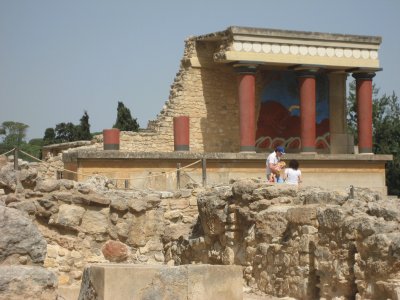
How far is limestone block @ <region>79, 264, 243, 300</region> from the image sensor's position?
22.5 ft

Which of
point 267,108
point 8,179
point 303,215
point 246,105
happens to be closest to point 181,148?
A: point 246,105

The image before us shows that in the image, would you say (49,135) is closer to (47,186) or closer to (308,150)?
(308,150)

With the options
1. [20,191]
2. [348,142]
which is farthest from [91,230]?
[348,142]

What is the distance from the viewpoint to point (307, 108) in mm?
24703

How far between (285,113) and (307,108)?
221cm

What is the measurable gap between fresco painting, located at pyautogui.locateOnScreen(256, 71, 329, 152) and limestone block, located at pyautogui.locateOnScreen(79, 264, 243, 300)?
63.1 ft

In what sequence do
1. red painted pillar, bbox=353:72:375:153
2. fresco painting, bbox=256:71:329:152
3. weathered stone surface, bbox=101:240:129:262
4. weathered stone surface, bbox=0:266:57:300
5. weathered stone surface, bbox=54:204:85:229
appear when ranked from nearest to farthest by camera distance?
weathered stone surface, bbox=0:266:57:300 < weathered stone surface, bbox=54:204:85:229 < weathered stone surface, bbox=101:240:129:262 < red painted pillar, bbox=353:72:375:153 < fresco painting, bbox=256:71:329:152

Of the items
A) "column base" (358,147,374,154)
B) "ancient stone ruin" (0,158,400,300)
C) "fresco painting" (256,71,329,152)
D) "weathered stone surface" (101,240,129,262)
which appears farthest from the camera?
"fresco painting" (256,71,329,152)

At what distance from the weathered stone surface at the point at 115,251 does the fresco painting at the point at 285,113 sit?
1295 cm

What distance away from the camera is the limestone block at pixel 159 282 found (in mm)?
6867

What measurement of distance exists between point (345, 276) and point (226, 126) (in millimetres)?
17132

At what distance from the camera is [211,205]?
42.3 feet

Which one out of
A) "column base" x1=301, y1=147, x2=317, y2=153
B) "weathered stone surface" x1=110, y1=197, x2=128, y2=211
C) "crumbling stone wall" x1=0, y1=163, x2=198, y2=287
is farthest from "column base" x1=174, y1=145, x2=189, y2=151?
"weathered stone surface" x1=110, y1=197, x2=128, y2=211

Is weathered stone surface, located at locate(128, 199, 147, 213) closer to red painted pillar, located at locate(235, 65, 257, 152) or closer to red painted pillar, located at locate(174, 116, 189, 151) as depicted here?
red painted pillar, located at locate(174, 116, 189, 151)
